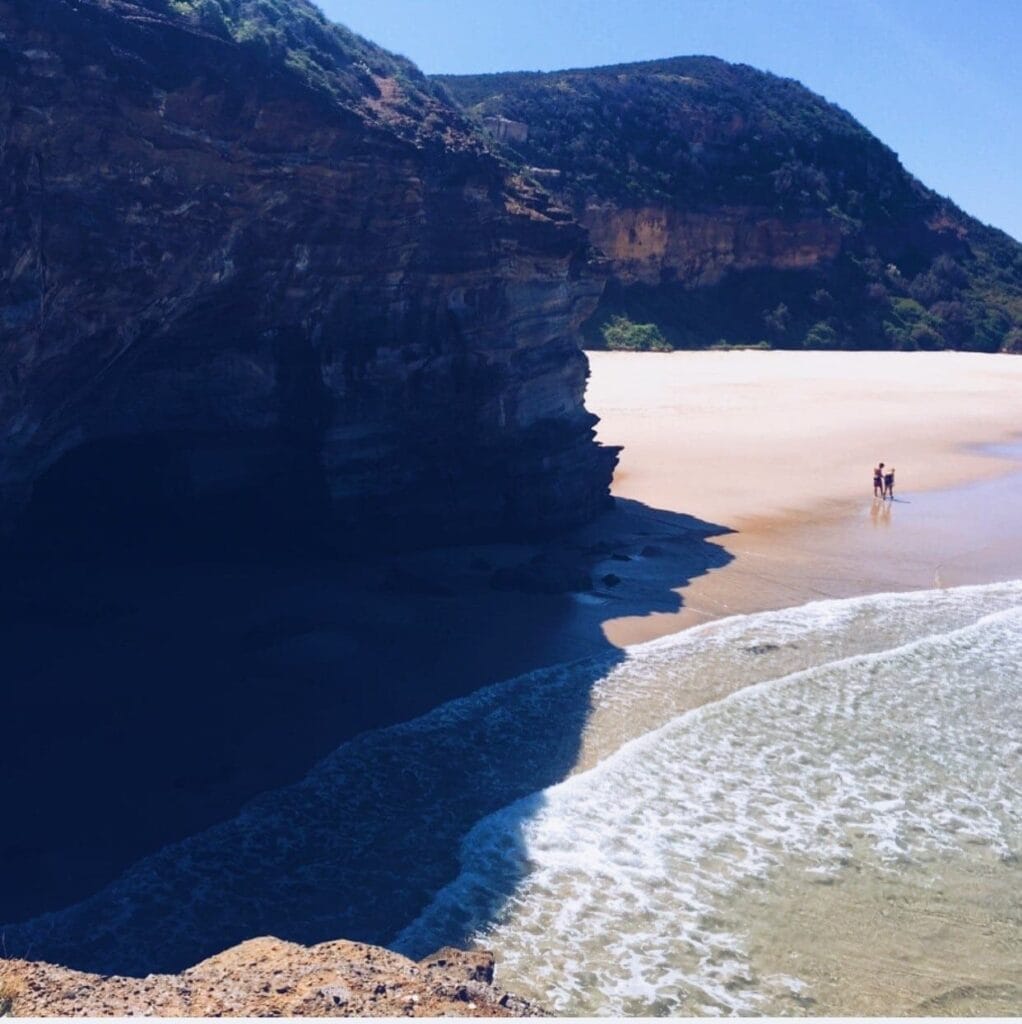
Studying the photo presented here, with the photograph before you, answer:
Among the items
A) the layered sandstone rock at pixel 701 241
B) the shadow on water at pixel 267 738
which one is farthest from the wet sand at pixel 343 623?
the layered sandstone rock at pixel 701 241

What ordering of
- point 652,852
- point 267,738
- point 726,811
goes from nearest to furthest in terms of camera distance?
point 652,852
point 726,811
point 267,738

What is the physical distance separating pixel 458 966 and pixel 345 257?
12454 millimetres

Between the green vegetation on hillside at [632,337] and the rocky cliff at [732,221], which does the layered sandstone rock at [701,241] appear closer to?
the rocky cliff at [732,221]

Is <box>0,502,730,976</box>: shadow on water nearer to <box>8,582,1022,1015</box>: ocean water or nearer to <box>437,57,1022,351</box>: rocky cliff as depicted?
<box>8,582,1022,1015</box>: ocean water

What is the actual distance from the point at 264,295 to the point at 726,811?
987 cm

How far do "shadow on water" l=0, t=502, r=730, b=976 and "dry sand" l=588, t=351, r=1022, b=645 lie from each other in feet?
8.44

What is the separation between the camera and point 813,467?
27031 mm

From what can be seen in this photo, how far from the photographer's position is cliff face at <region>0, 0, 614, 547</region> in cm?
1255

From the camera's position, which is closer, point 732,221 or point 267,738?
point 267,738

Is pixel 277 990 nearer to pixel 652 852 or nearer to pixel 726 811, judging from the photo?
pixel 652 852

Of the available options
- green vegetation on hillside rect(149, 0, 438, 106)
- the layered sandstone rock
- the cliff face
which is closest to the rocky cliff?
the layered sandstone rock

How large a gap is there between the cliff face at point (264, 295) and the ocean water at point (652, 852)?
5.90 m

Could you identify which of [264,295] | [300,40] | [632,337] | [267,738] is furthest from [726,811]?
[632,337]

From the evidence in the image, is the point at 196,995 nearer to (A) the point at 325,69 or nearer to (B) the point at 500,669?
(B) the point at 500,669
